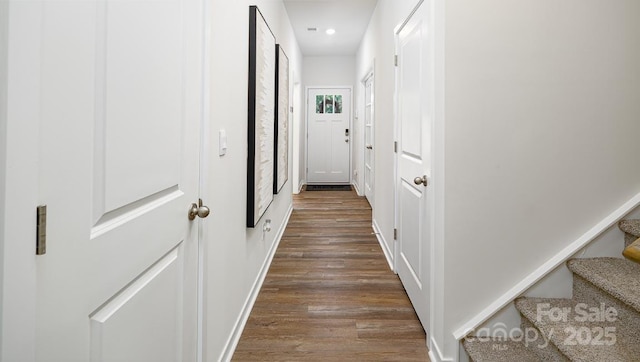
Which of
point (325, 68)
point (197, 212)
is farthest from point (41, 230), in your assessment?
point (325, 68)

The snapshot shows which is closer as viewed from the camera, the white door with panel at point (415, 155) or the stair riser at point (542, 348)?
the stair riser at point (542, 348)

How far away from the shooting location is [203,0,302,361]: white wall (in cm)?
154

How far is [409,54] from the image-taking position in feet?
8.14

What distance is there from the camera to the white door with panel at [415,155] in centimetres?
202

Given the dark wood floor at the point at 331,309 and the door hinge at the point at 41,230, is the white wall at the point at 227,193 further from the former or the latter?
the door hinge at the point at 41,230

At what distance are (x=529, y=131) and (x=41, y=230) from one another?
1.79 meters

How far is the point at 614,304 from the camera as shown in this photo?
146cm

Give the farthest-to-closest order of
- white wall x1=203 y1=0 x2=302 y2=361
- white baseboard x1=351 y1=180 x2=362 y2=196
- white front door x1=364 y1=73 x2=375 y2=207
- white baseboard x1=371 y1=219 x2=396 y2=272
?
1. white baseboard x1=351 y1=180 x2=362 y2=196
2. white front door x1=364 y1=73 x2=375 y2=207
3. white baseboard x1=371 y1=219 x2=396 y2=272
4. white wall x1=203 y1=0 x2=302 y2=361

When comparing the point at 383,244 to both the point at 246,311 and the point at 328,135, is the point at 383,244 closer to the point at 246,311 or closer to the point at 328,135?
the point at 246,311

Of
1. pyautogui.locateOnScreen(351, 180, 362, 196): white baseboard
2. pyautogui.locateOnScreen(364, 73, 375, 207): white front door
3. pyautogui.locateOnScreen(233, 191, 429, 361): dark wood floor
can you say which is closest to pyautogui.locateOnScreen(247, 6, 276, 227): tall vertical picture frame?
pyautogui.locateOnScreen(233, 191, 429, 361): dark wood floor

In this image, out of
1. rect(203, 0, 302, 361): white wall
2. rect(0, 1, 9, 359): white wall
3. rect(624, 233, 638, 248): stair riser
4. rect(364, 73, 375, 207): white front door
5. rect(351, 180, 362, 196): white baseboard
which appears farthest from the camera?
rect(351, 180, 362, 196): white baseboard

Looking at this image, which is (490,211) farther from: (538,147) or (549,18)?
(549,18)

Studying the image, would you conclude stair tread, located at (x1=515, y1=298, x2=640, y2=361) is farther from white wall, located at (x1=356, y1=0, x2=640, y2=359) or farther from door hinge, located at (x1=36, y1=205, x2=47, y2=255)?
door hinge, located at (x1=36, y1=205, x2=47, y2=255)

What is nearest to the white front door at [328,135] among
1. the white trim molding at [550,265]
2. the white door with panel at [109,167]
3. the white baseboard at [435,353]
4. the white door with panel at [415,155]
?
the white door with panel at [415,155]
